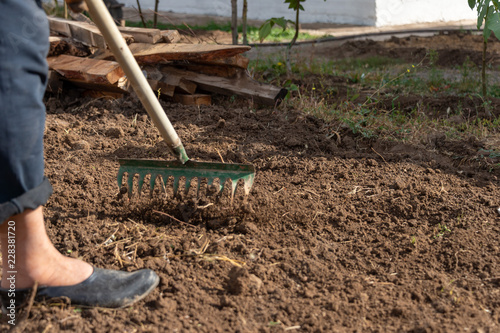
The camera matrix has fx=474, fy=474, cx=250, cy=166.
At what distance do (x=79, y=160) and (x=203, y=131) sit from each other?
2.90 feet

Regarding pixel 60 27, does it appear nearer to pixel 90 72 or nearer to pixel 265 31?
pixel 90 72

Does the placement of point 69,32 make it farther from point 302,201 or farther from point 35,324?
point 35,324

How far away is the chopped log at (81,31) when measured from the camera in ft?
12.9

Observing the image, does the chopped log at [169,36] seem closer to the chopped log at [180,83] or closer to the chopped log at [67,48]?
the chopped log at [180,83]

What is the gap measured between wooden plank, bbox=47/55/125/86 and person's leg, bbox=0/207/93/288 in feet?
7.11

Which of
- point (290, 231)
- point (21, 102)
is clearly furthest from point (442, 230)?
point (21, 102)

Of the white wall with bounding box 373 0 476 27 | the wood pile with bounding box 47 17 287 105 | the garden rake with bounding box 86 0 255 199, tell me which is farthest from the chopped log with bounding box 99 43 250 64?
the white wall with bounding box 373 0 476 27

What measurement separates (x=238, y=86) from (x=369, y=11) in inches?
230

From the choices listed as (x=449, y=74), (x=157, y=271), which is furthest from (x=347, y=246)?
(x=449, y=74)

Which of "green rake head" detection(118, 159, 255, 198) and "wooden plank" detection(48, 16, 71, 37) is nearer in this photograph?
"green rake head" detection(118, 159, 255, 198)

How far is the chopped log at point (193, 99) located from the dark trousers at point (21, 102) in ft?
8.03

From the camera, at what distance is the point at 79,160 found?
9.75 feet

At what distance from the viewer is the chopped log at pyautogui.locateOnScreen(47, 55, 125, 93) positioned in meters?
3.61

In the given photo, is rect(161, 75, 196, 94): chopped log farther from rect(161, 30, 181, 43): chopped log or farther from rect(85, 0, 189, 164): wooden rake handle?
rect(85, 0, 189, 164): wooden rake handle
